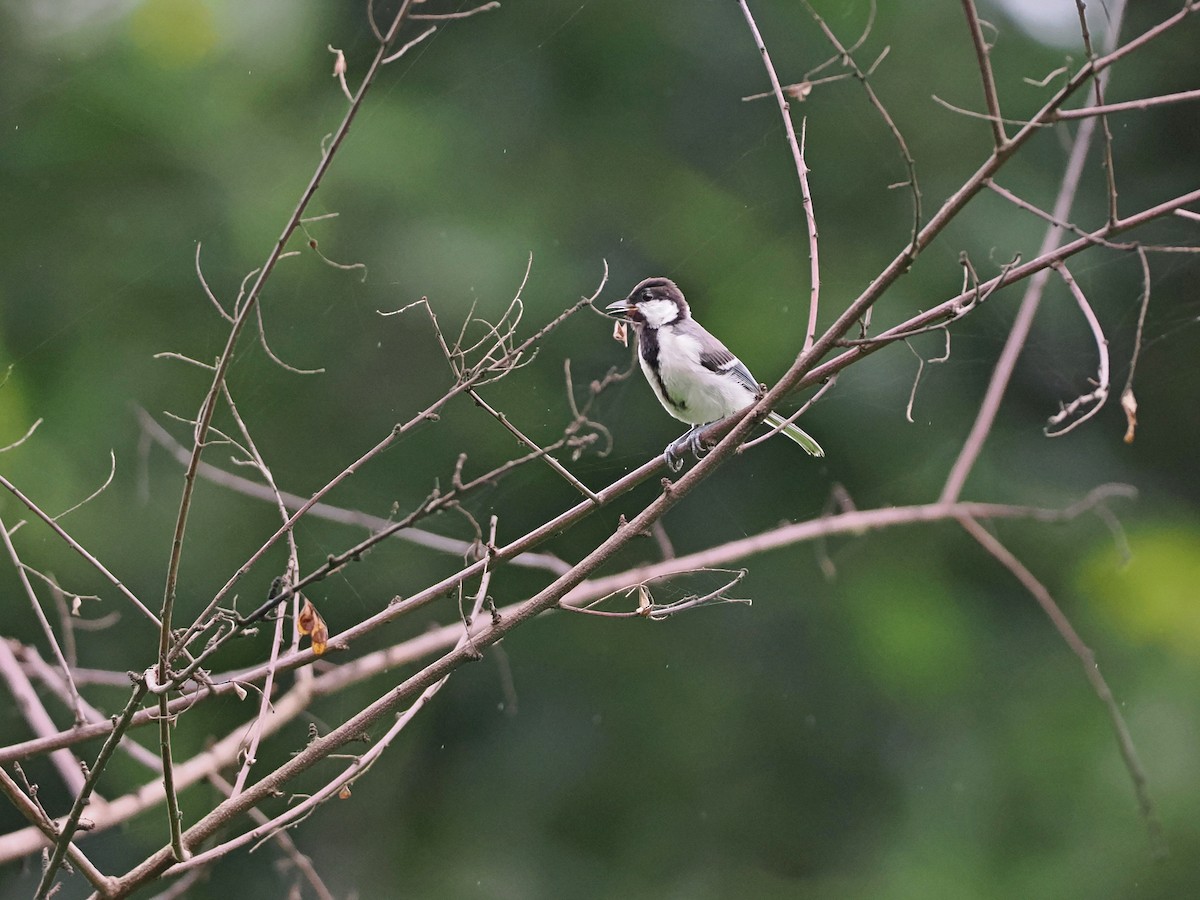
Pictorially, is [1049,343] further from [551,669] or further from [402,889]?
[402,889]

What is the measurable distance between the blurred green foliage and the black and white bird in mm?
1167

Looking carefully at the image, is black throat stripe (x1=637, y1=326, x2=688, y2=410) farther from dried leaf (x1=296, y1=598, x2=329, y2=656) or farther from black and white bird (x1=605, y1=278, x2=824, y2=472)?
dried leaf (x1=296, y1=598, x2=329, y2=656)

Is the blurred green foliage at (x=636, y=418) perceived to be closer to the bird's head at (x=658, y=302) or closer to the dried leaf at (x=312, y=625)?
the bird's head at (x=658, y=302)

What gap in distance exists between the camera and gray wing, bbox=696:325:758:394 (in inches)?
114

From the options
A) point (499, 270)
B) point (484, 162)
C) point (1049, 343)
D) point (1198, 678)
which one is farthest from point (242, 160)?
point (1198, 678)

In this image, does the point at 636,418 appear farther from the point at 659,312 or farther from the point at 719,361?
the point at 719,361

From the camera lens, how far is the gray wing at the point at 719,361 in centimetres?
289

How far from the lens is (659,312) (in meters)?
3.09

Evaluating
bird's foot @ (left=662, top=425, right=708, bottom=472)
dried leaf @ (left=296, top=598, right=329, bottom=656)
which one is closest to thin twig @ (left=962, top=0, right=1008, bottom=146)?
bird's foot @ (left=662, top=425, right=708, bottom=472)

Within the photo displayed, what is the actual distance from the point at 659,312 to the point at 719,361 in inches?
→ 9.4

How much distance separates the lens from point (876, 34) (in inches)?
210

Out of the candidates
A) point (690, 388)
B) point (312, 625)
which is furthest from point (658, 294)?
point (312, 625)

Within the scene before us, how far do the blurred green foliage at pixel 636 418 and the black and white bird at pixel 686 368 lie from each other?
3.83 ft

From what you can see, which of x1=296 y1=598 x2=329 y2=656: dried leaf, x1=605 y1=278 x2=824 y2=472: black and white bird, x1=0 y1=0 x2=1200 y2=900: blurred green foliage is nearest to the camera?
x1=296 y1=598 x2=329 y2=656: dried leaf
